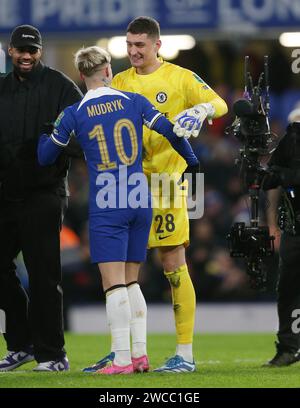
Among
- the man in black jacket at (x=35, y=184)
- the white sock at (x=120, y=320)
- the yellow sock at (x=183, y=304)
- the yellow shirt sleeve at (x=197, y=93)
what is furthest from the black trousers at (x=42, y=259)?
the yellow shirt sleeve at (x=197, y=93)

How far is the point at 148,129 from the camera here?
766 cm

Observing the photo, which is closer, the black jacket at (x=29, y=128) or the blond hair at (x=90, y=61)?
the blond hair at (x=90, y=61)

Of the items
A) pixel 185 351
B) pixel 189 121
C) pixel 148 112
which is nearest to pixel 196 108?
pixel 189 121

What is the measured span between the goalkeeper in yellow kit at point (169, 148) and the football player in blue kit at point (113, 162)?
43cm

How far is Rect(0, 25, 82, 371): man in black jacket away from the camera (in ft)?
24.7

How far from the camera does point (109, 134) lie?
7082 millimetres

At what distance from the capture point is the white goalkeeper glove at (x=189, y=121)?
698 cm

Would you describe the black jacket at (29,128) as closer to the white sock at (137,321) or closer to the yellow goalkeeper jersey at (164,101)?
the yellow goalkeeper jersey at (164,101)

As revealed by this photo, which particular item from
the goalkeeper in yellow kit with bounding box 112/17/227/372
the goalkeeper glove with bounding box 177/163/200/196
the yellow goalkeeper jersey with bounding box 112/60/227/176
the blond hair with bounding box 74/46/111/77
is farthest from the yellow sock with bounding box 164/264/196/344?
the blond hair with bounding box 74/46/111/77

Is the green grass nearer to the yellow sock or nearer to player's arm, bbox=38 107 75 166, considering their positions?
the yellow sock

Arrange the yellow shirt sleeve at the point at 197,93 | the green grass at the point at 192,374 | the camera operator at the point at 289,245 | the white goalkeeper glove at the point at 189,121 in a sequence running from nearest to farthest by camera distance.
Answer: the green grass at the point at 192,374
the white goalkeeper glove at the point at 189,121
the yellow shirt sleeve at the point at 197,93
the camera operator at the point at 289,245

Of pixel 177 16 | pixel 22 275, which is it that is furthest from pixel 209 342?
pixel 177 16

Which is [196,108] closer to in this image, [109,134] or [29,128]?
[109,134]

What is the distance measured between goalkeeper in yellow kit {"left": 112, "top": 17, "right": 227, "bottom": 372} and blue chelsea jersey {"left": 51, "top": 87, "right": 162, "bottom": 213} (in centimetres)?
53
